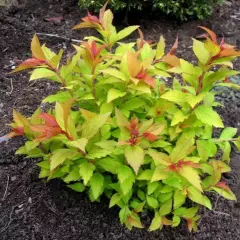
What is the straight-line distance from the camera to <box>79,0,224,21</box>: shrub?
3.96m

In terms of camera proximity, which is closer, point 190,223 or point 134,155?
point 134,155

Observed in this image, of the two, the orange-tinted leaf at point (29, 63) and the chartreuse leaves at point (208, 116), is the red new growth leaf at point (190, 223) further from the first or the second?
the orange-tinted leaf at point (29, 63)

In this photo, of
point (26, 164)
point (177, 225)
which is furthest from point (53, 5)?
point (177, 225)

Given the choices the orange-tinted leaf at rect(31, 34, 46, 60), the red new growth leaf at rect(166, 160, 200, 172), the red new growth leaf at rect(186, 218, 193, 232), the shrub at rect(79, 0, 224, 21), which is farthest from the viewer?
the shrub at rect(79, 0, 224, 21)

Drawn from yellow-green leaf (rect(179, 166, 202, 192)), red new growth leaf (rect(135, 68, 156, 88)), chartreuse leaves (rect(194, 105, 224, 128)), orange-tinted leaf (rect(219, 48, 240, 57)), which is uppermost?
orange-tinted leaf (rect(219, 48, 240, 57))

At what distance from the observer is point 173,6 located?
13.2 feet

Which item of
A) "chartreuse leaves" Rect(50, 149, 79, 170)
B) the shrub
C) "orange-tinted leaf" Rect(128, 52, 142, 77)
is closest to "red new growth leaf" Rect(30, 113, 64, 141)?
"chartreuse leaves" Rect(50, 149, 79, 170)

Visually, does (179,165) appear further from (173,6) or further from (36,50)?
(173,6)

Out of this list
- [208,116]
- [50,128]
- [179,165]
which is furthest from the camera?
[208,116]

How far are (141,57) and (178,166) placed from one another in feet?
2.10

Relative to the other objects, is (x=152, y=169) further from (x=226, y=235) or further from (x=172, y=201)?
(x=226, y=235)

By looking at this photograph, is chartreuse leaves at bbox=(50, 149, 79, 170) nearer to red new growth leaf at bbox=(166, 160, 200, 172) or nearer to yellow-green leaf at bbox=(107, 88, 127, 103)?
yellow-green leaf at bbox=(107, 88, 127, 103)

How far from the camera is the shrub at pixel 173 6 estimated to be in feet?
13.0

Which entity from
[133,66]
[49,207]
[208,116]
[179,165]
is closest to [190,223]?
[179,165]
